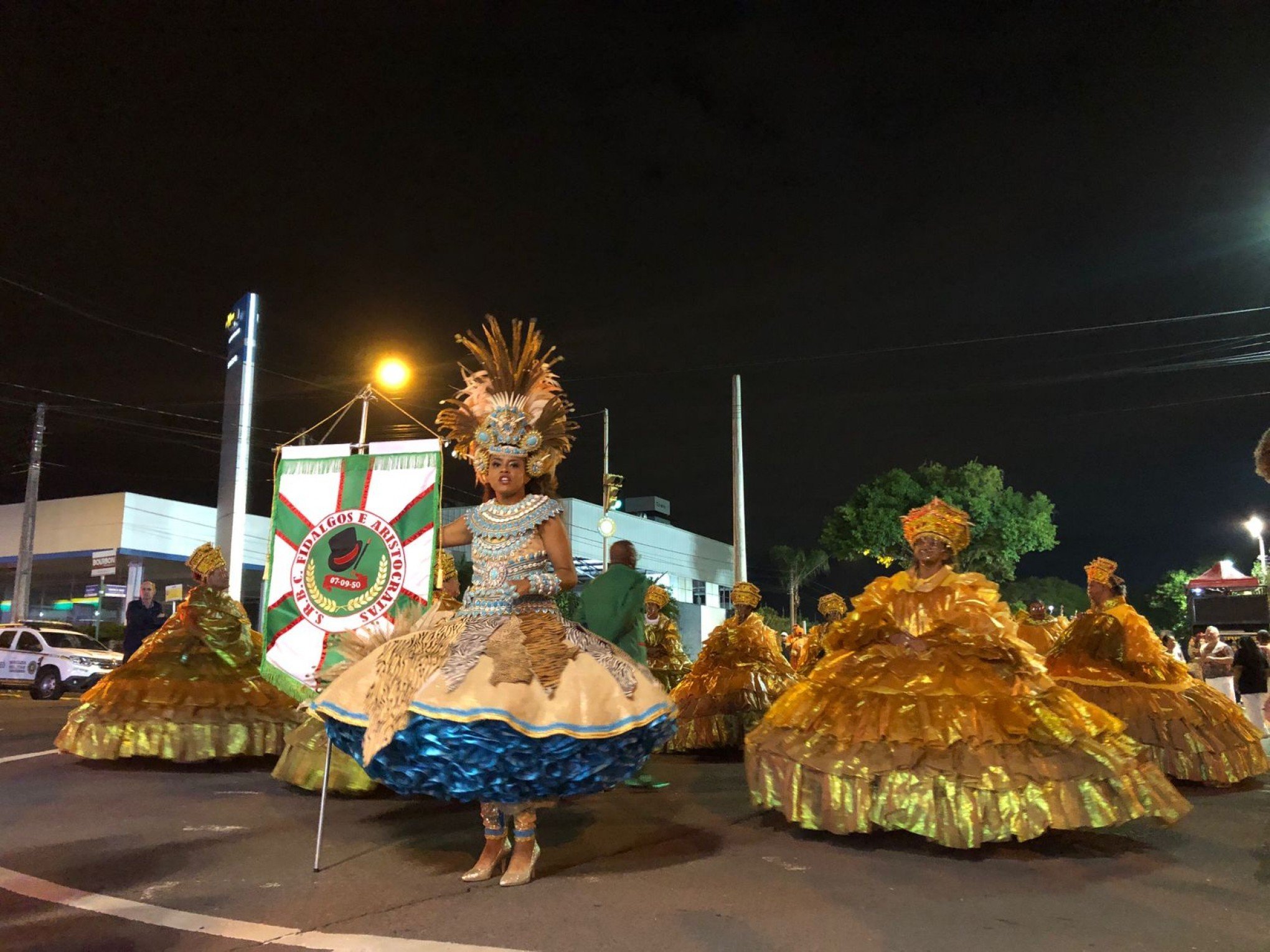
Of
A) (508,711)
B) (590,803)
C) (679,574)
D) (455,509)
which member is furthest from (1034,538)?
(508,711)

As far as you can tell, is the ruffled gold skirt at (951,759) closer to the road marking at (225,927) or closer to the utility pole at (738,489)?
the road marking at (225,927)

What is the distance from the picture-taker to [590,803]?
6352 millimetres

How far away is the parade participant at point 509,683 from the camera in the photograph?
383cm

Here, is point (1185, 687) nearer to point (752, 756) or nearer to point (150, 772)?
point (752, 756)

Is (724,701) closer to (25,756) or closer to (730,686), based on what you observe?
(730,686)

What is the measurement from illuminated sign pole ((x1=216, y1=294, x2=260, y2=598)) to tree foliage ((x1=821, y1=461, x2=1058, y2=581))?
24.5 m

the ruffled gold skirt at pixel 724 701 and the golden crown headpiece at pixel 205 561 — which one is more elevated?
the golden crown headpiece at pixel 205 561

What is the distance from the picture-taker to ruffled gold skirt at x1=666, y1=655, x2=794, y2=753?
9.40 metres

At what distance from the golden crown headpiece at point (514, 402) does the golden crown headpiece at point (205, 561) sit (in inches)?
173

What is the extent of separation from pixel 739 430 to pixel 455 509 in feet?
48.0

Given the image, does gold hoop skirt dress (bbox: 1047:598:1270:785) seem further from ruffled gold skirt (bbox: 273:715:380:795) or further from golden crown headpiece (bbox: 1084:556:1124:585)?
ruffled gold skirt (bbox: 273:715:380:795)

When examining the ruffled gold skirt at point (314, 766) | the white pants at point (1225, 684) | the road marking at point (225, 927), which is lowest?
the road marking at point (225, 927)

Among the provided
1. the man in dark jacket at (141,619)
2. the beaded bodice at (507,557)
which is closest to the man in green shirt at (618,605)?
the beaded bodice at (507,557)

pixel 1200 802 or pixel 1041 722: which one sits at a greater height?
pixel 1041 722
